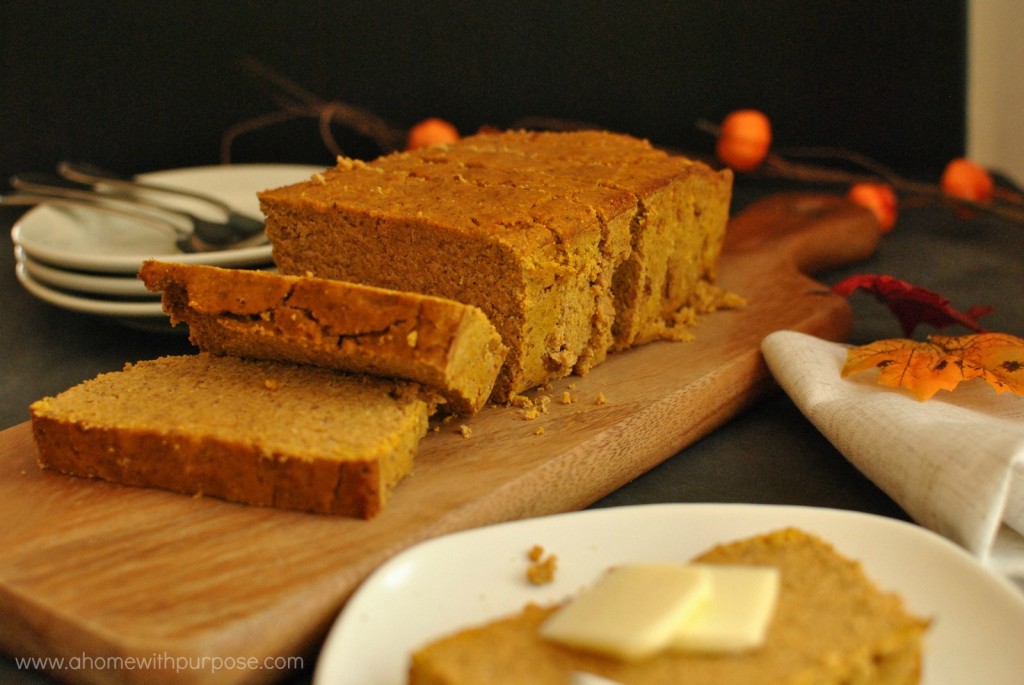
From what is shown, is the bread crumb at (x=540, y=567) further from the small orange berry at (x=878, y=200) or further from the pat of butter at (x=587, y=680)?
the small orange berry at (x=878, y=200)

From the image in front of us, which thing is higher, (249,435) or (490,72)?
(490,72)

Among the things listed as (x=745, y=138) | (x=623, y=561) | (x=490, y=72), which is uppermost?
(x=490, y=72)

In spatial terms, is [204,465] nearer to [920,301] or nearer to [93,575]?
[93,575]

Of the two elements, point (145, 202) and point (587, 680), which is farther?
point (145, 202)

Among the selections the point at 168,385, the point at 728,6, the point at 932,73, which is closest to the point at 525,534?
the point at 168,385

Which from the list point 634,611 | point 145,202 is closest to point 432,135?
point 145,202

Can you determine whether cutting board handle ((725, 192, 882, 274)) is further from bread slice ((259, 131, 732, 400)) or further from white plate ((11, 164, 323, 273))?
white plate ((11, 164, 323, 273))

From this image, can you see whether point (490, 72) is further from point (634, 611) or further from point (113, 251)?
point (634, 611)

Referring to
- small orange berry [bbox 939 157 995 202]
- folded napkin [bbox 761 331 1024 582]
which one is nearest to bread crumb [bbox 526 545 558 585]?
folded napkin [bbox 761 331 1024 582]
